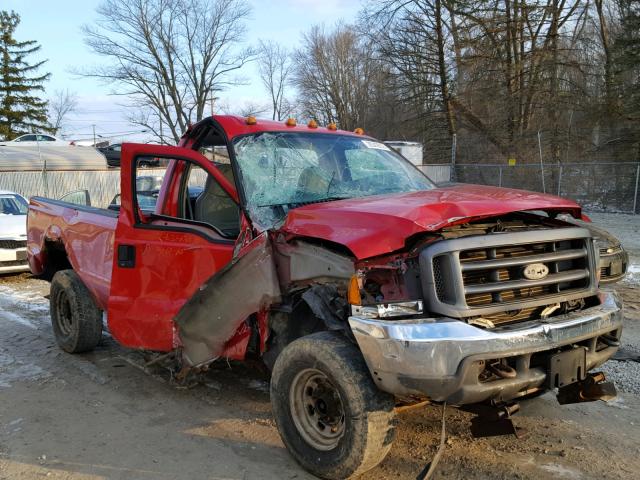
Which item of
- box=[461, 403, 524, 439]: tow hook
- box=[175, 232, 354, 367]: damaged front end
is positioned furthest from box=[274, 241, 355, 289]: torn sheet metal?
box=[461, 403, 524, 439]: tow hook

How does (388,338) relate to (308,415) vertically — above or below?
above

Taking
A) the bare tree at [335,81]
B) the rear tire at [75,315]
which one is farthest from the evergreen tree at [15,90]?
the rear tire at [75,315]

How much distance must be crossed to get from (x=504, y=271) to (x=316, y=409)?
4.40ft

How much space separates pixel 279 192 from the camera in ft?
13.3

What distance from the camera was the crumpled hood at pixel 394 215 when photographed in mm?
2902

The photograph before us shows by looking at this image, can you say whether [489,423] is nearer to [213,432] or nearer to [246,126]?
[213,432]

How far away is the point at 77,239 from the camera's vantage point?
216 inches

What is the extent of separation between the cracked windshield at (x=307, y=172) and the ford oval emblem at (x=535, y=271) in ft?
4.53

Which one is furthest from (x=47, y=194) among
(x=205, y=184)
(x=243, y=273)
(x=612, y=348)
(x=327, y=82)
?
(x=327, y=82)

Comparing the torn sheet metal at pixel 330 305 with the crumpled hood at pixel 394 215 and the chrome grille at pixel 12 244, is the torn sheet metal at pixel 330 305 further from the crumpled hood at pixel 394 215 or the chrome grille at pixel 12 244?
the chrome grille at pixel 12 244

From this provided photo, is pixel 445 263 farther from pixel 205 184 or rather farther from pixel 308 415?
pixel 205 184

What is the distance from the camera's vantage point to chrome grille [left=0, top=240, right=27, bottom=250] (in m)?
9.94

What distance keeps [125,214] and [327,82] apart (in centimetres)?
5076

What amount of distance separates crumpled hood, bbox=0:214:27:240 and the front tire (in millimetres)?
8439
